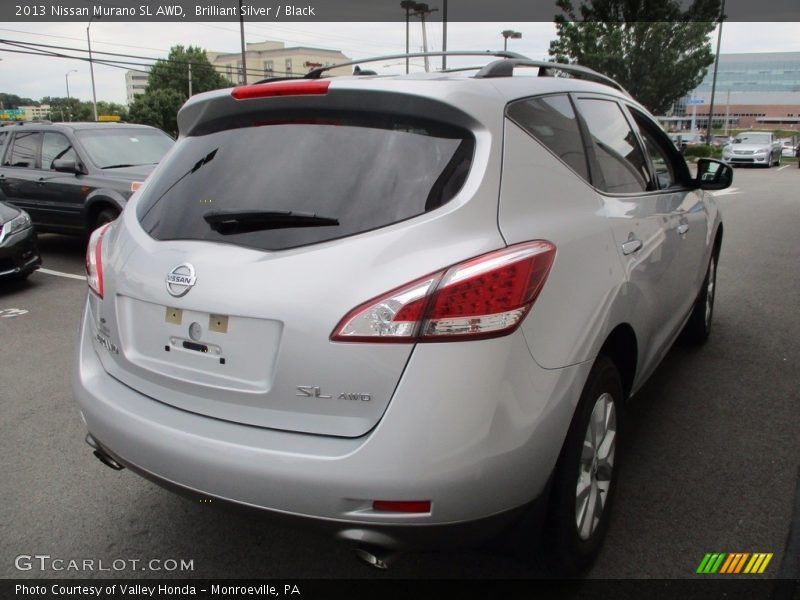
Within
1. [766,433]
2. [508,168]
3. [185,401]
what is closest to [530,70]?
[508,168]

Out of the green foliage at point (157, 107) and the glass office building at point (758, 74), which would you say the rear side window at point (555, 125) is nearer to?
the green foliage at point (157, 107)

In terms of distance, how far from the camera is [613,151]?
3.09 meters

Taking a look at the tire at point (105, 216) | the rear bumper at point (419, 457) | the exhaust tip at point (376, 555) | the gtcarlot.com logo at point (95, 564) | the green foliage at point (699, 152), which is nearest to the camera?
the rear bumper at point (419, 457)

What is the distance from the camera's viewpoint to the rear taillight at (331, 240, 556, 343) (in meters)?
1.92

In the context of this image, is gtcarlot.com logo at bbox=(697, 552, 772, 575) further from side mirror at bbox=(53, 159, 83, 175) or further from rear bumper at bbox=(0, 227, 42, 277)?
side mirror at bbox=(53, 159, 83, 175)

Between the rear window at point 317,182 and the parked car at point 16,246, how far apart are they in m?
5.86

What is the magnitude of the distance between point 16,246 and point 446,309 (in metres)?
6.95

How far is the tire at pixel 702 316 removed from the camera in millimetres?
4777

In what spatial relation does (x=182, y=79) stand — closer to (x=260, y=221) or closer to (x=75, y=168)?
(x=75, y=168)

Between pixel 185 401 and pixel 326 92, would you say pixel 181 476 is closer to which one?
pixel 185 401

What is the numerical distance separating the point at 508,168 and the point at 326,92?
0.63m

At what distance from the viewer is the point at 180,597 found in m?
2.50

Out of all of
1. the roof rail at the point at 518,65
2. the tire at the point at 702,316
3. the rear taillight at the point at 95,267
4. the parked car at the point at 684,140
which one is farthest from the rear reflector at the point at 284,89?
the parked car at the point at 684,140

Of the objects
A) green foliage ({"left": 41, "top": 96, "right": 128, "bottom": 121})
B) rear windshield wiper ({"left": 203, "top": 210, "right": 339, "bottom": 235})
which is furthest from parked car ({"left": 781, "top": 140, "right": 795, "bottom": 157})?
green foliage ({"left": 41, "top": 96, "right": 128, "bottom": 121})
